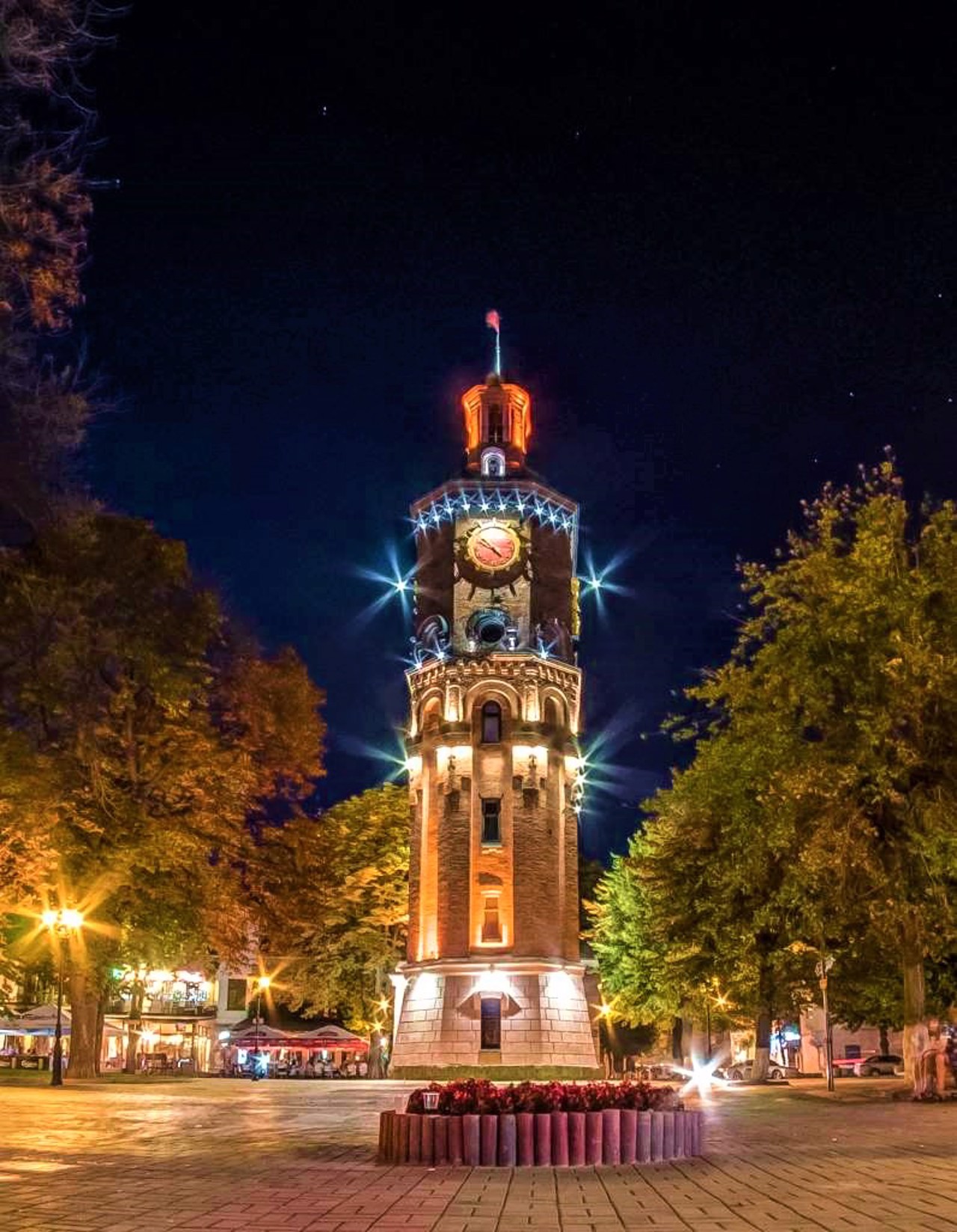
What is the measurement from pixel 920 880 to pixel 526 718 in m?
33.8

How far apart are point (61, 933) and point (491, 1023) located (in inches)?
1003

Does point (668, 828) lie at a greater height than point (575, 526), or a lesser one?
lesser

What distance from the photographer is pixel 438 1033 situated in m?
53.9

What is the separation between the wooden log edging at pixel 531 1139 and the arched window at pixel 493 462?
53.6 m

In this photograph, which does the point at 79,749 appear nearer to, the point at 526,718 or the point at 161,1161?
the point at 161,1161

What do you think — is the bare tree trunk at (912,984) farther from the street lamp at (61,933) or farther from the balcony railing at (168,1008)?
the balcony railing at (168,1008)

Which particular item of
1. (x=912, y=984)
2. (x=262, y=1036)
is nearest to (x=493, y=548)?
(x=262, y=1036)

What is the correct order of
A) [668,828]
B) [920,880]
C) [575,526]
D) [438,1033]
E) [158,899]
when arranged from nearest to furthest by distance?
[920,880], [158,899], [668,828], [438,1033], [575,526]

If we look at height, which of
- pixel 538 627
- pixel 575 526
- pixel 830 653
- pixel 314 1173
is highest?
pixel 575 526

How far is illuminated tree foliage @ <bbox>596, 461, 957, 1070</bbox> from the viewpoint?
→ 985 inches

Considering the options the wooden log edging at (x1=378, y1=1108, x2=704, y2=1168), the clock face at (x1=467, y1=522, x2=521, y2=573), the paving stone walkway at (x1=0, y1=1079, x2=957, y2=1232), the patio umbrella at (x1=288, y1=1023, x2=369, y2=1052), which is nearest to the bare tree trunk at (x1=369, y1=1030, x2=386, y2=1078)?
the patio umbrella at (x1=288, y1=1023, x2=369, y2=1052)

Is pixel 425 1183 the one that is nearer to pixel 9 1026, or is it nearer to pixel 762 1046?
pixel 762 1046

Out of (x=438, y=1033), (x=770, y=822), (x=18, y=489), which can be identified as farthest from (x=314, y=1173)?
(x=438, y=1033)

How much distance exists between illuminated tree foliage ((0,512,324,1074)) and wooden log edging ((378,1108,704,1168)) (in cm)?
1882
